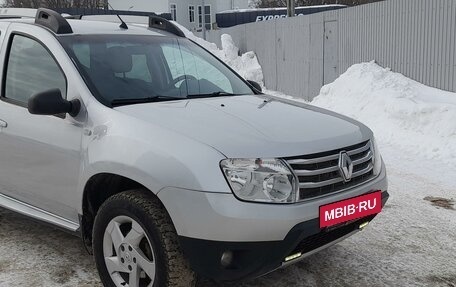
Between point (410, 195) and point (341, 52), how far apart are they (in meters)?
7.44

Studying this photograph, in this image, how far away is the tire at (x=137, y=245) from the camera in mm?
2762

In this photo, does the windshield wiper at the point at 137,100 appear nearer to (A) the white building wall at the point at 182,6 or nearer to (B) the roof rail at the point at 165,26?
(B) the roof rail at the point at 165,26

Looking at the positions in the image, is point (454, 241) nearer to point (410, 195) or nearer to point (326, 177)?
point (410, 195)

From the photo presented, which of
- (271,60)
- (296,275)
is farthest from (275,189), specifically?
(271,60)

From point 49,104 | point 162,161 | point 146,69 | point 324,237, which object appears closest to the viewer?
point 162,161

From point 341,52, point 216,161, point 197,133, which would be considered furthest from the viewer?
point 341,52

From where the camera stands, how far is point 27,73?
12.7 feet

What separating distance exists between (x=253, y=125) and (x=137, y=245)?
96 centimetres

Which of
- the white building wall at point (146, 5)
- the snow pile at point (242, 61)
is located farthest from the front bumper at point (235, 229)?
the white building wall at point (146, 5)

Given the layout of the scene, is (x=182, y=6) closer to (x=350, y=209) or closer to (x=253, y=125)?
(x=253, y=125)

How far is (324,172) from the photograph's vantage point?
9.55 ft

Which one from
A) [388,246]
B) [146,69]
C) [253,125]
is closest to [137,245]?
[253,125]

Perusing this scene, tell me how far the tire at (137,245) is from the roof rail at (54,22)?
1394 millimetres

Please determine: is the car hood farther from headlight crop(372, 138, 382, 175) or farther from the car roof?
the car roof
